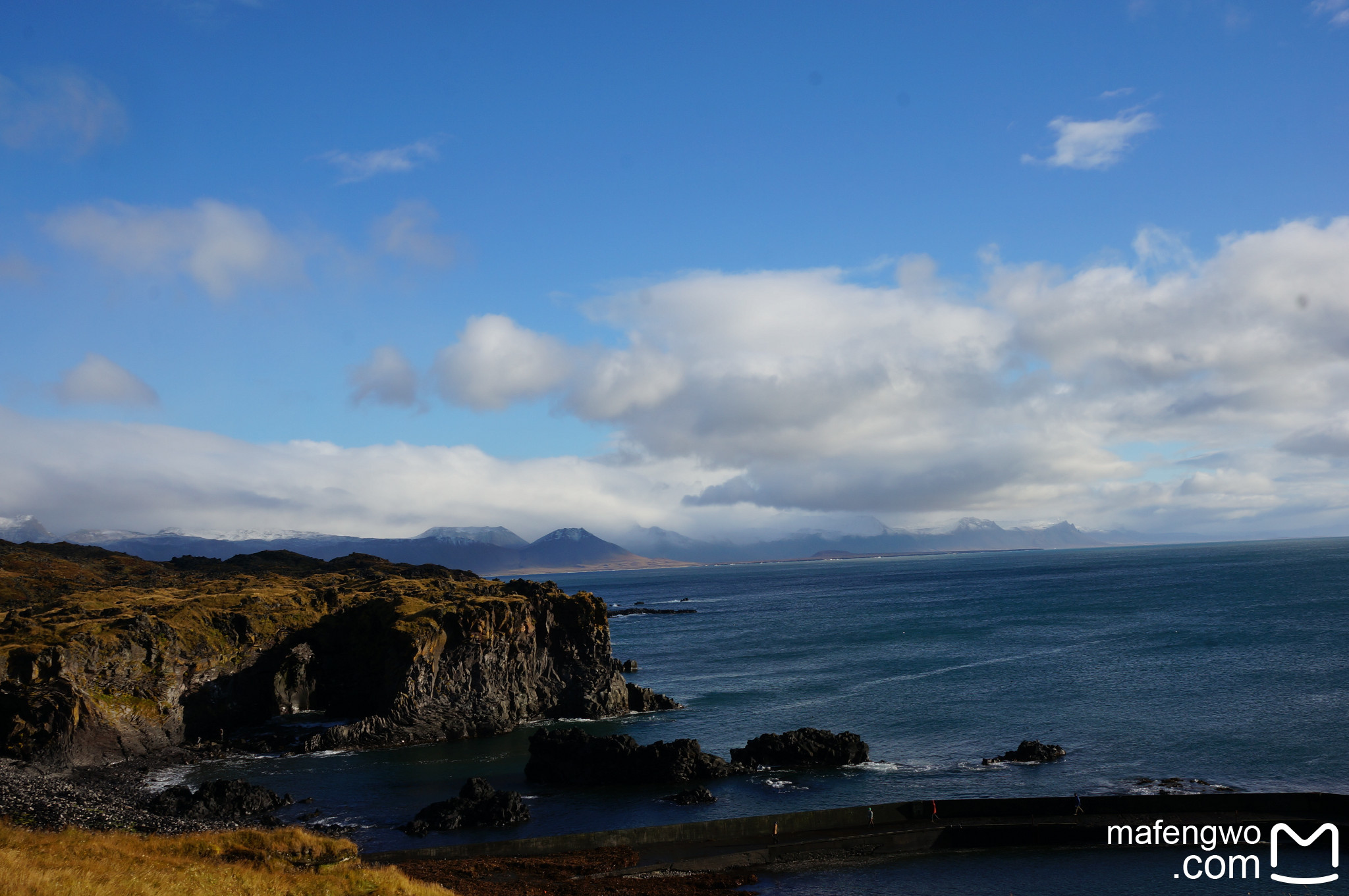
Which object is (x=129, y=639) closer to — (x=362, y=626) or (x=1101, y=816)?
(x=362, y=626)

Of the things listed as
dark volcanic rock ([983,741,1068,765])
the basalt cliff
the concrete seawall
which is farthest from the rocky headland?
the basalt cliff

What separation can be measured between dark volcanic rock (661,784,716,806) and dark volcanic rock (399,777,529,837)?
24.8 ft

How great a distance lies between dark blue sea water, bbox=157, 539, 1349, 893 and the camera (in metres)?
40.8

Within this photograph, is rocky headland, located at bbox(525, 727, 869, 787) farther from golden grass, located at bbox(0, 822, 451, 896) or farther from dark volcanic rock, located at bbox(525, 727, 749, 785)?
golden grass, located at bbox(0, 822, 451, 896)

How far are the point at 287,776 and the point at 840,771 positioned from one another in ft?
106

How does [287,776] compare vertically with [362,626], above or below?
below

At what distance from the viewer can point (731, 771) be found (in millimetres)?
46625

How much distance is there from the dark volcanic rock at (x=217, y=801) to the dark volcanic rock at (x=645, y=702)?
30724 mm

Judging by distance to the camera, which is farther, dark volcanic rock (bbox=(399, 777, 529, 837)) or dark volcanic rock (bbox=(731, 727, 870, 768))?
dark volcanic rock (bbox=(731, 727, 870, 768))

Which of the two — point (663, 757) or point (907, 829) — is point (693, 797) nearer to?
point (663, 757)

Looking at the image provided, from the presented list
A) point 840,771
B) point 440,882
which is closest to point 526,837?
point 440,882

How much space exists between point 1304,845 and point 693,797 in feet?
84.3
